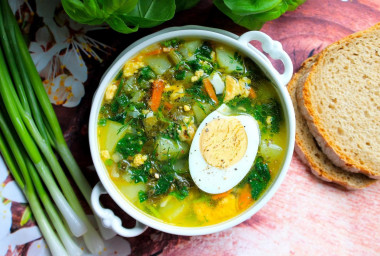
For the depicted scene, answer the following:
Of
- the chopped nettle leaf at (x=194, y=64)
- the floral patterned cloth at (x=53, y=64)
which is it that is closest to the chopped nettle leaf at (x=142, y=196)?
the floral patterned cloth at (x=53, y=64)

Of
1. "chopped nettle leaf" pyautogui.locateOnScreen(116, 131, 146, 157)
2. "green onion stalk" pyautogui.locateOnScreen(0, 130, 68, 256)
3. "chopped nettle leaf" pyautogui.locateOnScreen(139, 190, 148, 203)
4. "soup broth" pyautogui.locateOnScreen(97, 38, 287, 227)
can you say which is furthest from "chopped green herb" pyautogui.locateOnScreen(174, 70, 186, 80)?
"green onion stalk" pyautogui.locateOnScreen(0, 130, 68, 256)

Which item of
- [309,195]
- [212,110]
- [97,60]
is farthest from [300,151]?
[97,60]

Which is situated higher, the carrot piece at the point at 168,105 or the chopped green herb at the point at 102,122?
the carrot piece at the point at 168,105

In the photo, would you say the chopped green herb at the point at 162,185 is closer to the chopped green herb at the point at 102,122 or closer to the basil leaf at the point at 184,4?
the chopped green herb at the point at 102,122

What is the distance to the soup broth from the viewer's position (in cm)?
207

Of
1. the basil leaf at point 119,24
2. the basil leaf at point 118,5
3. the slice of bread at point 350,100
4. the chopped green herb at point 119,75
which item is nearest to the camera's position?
the basil leaf at point 118,5

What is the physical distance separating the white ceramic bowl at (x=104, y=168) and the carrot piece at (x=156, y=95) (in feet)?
0.65

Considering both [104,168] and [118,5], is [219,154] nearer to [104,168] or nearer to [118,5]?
[104,168]

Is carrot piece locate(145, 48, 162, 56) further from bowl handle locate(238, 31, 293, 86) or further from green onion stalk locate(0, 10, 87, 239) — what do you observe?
green onion stalk locate(0, 10, 87, 239)

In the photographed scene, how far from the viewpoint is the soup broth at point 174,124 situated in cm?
207

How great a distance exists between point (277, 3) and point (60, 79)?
1335 mm

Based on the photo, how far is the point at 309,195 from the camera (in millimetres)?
2434

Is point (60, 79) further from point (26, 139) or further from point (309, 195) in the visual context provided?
point (309, 195)

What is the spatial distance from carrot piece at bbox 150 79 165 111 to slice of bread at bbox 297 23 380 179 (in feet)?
2.85
